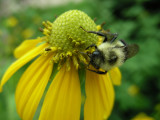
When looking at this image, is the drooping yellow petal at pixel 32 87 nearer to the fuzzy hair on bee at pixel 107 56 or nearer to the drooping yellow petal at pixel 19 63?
the drooping yellow petal at pixel 19 63

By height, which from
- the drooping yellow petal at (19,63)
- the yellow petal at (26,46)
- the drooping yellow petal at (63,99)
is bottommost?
the drooping yellow petal at (63,99)

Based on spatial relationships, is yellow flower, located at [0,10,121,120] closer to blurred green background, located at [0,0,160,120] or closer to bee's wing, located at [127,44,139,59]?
bee's wing, located at [127,44,139,59]

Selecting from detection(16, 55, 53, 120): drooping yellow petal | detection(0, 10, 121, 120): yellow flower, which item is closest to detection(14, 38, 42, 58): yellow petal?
detection(0, 10, 121, 120): yellow flower

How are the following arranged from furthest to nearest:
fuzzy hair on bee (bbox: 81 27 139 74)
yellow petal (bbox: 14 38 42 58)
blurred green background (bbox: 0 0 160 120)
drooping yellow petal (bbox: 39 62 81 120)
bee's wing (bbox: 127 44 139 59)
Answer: blurred green background (bbox: 0 0 160 120), yellow petal (bbox: 14 38 42 58), bee's wing (bbox: 127 44 139 59), fuzzy hair on bee (bbox: 81 27 139 74), drooping yellow petal (bbox: 39 62 81 120)

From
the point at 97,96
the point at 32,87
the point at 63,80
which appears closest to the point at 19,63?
the point at 32,87

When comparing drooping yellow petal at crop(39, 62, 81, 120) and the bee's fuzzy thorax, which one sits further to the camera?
the bee's fuzzy thorax

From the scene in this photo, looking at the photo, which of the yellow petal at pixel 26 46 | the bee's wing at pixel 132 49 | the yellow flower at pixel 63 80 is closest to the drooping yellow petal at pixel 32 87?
the yellow flower at pixel 63 80

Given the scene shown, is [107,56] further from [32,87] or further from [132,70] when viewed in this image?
[132,70]

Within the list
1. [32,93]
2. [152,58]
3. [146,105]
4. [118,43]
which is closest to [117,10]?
[152,58]

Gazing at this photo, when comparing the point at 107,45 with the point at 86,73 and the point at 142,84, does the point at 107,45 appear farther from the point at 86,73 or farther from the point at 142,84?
the point at 142,84
